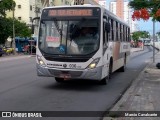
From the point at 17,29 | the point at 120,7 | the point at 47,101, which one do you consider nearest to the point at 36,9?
the point at 17,29

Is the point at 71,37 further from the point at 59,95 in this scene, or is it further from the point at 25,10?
the point at 25,10

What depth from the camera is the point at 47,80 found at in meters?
16.8

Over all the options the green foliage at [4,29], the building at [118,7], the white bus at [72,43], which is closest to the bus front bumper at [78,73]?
the white bus at [72,43]

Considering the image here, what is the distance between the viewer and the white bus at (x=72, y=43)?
13.4 meters

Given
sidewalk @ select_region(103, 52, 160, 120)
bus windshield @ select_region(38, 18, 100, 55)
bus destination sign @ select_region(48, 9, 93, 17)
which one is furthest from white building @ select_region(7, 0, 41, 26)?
sidewalk @ select_region(103, 52, 160, 120)

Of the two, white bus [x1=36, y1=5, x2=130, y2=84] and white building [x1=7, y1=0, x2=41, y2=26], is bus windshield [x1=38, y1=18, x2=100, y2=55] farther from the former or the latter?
white building [x1=7, y1=0, x2=41, y2=26]

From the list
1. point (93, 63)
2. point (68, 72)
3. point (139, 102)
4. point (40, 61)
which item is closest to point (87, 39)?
point (93, 63)

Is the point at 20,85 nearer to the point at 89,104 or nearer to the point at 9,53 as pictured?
the point at 89,104

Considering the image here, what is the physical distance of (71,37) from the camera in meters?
13.6

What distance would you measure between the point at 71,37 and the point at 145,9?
284 centimetres

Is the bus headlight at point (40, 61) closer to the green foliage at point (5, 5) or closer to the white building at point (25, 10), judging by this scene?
the green foliage at point (5, 5)

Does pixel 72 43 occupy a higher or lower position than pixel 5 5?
lower

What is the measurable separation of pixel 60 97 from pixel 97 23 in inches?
122

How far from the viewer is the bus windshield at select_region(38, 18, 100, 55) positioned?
1352cm
